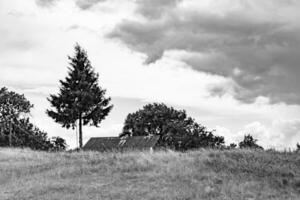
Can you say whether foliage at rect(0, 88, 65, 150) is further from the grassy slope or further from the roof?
the grassy slope

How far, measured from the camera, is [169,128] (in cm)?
6606

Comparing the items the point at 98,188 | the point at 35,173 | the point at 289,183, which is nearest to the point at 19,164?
the point at 35,173

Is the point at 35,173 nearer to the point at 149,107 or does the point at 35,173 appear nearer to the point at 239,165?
the point at 239,165

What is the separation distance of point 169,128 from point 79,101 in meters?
25.2

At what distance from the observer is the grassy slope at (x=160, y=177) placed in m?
12.4

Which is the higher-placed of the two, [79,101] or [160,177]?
[79,101]

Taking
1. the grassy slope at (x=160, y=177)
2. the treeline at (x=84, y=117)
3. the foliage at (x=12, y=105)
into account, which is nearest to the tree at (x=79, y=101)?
the treeline at (x=84, y=117)

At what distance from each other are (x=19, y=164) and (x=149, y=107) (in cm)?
5118

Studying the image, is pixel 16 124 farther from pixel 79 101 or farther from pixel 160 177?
pixel 160 177

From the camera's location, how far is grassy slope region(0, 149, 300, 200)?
12430 millimetres

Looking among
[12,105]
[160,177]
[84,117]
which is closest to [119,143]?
[84,117]

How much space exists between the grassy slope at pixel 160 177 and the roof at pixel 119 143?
2641 cm

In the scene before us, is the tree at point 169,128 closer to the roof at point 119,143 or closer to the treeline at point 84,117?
the treeline at point 84,117

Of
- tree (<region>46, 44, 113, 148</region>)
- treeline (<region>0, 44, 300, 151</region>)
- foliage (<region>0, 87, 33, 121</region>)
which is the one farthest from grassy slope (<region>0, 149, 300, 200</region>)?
foliage (<region>0, 87, 33, 121</region>)
